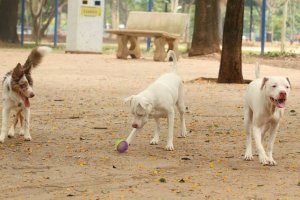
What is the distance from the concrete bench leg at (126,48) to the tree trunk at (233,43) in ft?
30.4

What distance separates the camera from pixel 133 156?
8.52 meters

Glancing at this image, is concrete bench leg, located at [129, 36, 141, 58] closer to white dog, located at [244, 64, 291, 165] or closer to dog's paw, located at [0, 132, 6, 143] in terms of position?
dog's paw, located at [0, 132, 6, 143]

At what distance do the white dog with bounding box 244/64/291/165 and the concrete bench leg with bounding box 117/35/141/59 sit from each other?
1858cm

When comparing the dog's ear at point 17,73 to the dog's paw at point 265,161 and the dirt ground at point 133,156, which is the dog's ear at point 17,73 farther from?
the dog's paw at point 265,161

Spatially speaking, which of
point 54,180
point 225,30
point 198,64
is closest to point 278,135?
point 54,180

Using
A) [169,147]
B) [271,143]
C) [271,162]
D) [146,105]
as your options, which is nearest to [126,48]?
[169,147]

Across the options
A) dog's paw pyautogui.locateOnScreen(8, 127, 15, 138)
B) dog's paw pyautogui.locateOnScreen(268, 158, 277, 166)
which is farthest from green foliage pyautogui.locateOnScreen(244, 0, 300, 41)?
dog's paw pyautogui.locateOnScreen(268, 158, 277, 166)

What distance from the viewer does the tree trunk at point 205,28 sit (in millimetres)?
28469

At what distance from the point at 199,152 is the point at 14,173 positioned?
2277 mm

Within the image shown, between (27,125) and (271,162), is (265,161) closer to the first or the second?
(271,162)

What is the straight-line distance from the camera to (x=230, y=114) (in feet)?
40.7

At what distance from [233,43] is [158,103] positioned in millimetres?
9189

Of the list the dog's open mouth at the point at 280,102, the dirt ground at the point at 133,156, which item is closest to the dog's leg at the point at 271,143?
the dirt ground at the point at 133,156

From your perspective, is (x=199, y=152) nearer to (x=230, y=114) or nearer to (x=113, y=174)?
(x=113, y=174)
